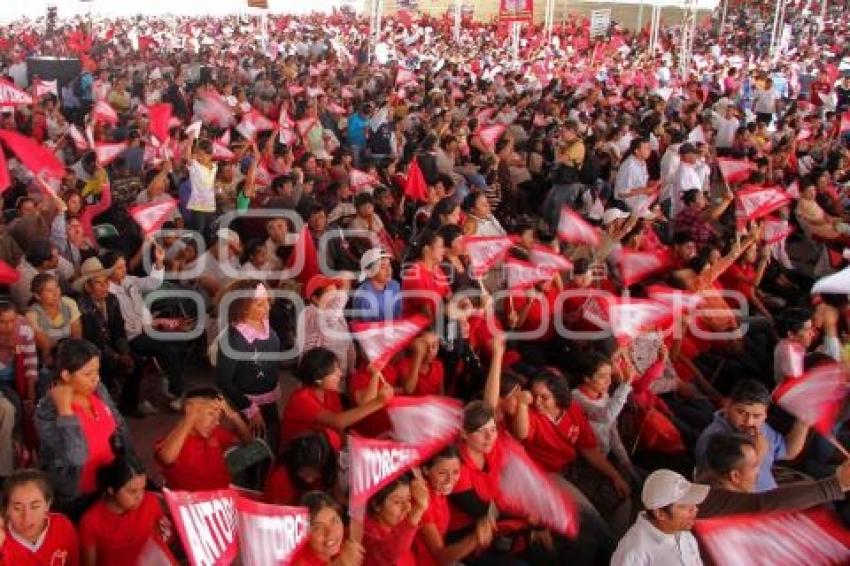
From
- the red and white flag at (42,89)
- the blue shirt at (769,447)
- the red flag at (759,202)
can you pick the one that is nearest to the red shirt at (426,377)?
the blue shirt at (769,447)

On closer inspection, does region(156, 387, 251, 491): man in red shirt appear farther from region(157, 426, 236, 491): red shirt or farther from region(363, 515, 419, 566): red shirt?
region(363, 515, 419, 566): red shirt

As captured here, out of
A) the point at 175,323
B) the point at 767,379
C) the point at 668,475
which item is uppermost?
the point at 668,475

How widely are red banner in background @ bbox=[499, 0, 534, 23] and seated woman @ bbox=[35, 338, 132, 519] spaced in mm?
14264

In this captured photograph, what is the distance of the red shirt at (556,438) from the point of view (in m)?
4.43

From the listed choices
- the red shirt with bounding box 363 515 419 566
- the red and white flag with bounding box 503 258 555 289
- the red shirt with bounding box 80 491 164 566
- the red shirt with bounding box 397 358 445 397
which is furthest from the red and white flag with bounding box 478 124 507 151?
the red shirt with bounding box 80 491 164 566

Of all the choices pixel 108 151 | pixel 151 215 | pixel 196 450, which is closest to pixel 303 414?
pixel 196 450

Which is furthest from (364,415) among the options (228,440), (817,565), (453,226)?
(453,226)

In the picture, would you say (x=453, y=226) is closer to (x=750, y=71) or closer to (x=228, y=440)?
(x=228, y=440)

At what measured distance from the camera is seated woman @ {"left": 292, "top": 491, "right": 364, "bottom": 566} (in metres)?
3.11

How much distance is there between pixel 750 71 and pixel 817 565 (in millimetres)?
17488

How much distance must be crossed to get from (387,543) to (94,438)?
1.32m

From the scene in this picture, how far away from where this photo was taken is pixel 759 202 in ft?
26.0

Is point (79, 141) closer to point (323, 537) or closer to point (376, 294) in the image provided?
point (376, 294)

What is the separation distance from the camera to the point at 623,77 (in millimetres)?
18797
